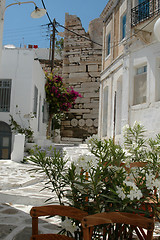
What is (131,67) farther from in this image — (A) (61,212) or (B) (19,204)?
(A) (61,212)

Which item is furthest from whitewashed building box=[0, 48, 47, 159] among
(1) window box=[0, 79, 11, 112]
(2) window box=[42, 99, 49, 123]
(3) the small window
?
(3) the small window

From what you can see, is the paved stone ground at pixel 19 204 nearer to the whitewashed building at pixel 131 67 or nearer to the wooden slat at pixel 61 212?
the wooden slat at pixel 61 212

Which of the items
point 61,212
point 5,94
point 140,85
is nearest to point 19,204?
point 61,212

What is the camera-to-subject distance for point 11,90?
989 centimetres

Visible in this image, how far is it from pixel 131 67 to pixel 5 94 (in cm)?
518

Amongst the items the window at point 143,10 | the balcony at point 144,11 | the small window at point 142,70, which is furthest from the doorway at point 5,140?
the window at point 143,10

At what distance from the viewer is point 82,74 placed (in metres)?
16.7

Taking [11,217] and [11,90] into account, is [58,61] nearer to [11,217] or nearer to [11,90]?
[11,90]

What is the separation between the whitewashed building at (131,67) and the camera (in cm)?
830

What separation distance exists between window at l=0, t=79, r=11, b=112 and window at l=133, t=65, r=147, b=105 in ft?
16.6

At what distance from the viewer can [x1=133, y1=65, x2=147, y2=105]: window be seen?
29.3 feet

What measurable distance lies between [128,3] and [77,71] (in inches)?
295

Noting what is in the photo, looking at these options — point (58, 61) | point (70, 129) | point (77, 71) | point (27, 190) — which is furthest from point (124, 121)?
point (58, 61)

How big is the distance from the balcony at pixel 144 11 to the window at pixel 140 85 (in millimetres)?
1673
